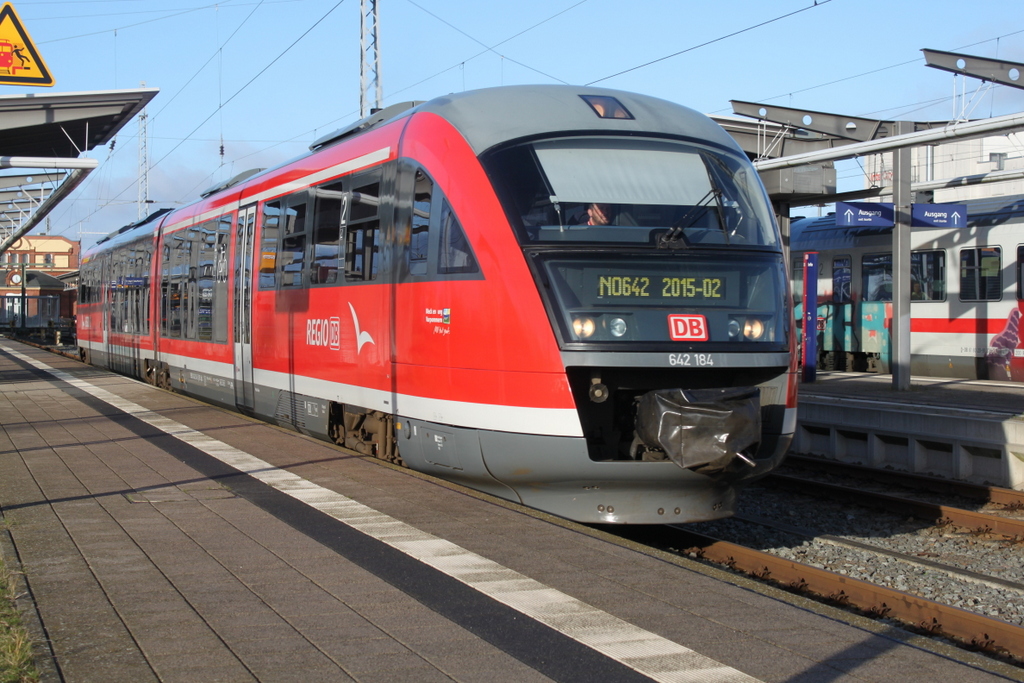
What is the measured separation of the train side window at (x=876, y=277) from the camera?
Answer: 20.9 metres

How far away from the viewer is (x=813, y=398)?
Result: 592 inches

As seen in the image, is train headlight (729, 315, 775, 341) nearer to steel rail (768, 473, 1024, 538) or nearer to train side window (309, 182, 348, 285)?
steel rail (768, 473, 1024, 538)

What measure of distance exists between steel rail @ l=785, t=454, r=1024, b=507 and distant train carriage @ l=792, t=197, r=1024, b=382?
783 centimetres

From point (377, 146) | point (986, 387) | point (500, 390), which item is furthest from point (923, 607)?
point (986, 387)

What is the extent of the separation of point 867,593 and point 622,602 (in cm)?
208

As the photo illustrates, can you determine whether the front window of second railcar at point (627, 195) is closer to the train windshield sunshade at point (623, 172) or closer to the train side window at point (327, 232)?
the train windshield sunshade at point (623, 172)

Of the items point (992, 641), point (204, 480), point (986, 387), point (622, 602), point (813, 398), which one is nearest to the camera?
point (622, 602)

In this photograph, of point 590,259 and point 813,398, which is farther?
point 813,398

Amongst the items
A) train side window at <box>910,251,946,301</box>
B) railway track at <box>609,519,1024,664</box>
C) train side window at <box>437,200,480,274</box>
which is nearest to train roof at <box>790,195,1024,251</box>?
train side window at <box>910,251,946,301</box>

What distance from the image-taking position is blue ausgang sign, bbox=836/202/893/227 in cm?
1630

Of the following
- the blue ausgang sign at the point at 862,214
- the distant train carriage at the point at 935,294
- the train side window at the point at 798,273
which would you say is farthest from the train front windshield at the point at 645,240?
the train side window at the point at 798,273

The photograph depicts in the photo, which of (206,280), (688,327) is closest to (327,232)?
(688,327)

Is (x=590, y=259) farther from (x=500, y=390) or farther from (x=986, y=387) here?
(x=986, y=387)

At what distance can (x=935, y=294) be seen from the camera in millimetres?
19734
